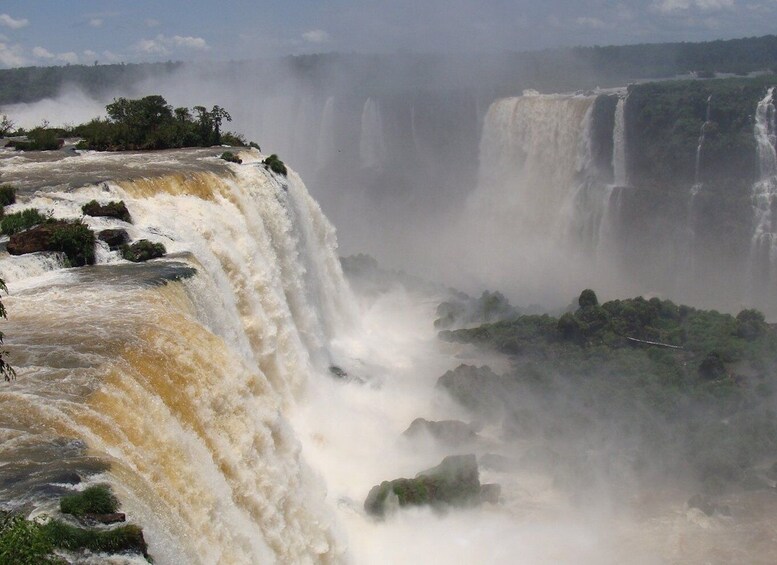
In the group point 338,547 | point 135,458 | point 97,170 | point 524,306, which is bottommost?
point 524,306

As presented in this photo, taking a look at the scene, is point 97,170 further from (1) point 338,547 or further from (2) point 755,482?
(2) point 755,482

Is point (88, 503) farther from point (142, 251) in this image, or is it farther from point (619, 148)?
point (619, 148)

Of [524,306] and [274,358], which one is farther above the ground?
[274,358]

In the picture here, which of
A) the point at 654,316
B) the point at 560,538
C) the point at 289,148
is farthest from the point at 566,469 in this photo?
the point at 289,148

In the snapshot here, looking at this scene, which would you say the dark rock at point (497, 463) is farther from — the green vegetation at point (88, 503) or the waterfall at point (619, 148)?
the waterfall at point (619, 148)

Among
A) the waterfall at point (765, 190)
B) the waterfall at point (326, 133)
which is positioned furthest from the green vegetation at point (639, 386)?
the waterfall at point (326, 133)

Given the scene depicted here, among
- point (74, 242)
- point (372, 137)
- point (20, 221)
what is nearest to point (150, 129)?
point (20, 221)
